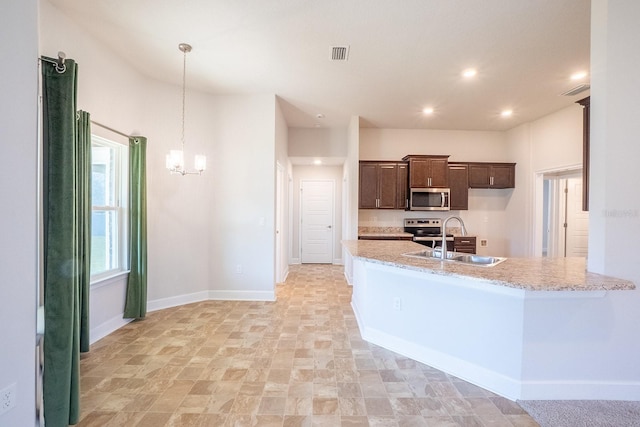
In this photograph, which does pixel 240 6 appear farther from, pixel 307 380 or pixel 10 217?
pixel 307 380

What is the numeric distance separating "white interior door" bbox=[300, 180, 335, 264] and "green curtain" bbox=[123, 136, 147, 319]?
399 cm

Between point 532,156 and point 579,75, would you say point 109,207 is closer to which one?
point 579,75

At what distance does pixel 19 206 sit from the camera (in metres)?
1.39

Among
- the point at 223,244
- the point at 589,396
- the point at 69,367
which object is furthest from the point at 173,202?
the point at 589,396

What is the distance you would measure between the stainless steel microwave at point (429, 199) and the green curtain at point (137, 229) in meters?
4.32

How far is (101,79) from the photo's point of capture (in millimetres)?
2824

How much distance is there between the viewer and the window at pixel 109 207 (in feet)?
9.69

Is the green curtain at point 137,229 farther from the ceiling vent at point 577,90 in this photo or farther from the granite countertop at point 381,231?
the ceiling vent at point 577,90

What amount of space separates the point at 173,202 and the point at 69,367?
7.64 ft

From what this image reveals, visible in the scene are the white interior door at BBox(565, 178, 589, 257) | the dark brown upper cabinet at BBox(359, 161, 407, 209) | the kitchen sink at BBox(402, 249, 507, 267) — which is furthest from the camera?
the dark brown upper cabinet at BBox(359, 161, 407, 209)

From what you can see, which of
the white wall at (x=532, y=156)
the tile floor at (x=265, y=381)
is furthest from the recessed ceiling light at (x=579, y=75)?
the tile floor at (x=265, y=381)

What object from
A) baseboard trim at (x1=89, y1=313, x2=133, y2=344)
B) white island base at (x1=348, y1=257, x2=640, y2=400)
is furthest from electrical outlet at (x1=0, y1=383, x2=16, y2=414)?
white island base at (x1=348, y1=257, x2=640, y2=400)

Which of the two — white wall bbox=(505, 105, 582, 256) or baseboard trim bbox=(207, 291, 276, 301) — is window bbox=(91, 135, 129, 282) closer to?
baseboard trim bbox=(207, 291, 276, 301)

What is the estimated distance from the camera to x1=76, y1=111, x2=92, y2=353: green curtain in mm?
2309
